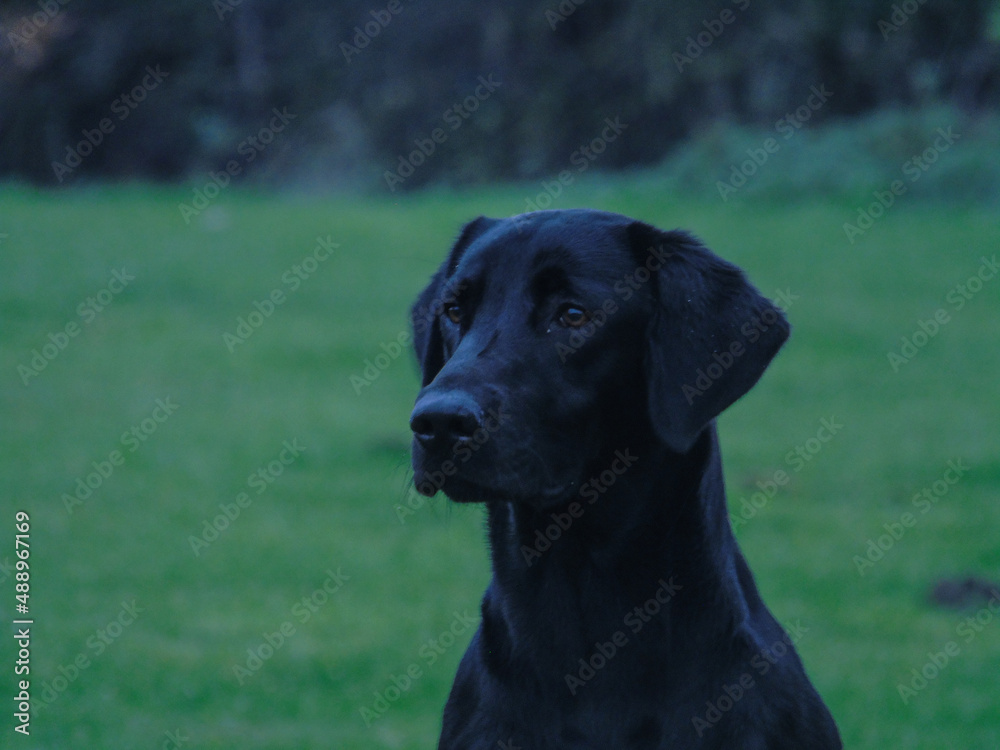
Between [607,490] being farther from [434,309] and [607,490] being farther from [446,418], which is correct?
[434,309]

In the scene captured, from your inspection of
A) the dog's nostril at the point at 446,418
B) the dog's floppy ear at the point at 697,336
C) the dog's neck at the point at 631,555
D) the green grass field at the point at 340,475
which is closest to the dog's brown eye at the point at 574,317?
the dog's floppy ear at the point at 697,336

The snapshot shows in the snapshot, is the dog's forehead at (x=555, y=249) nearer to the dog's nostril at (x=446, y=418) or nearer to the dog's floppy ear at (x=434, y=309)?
the dog's floppy ear at (x=434, y=309)

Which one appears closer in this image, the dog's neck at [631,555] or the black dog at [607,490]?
the black dog at [607,490]

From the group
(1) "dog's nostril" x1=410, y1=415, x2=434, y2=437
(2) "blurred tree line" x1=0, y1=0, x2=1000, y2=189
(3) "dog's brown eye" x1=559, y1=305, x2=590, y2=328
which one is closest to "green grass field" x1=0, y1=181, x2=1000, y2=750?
(1) "dog's nostril" x1=410, y1=415, x2=434, y2=437

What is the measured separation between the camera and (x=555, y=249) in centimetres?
343

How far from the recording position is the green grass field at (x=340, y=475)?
18.6 ft

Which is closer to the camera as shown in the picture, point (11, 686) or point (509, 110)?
point (11, 686)

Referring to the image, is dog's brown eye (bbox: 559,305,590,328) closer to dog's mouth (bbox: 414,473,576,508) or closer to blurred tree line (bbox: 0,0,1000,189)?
dog's mouth (bbox: 414,473,576,508)

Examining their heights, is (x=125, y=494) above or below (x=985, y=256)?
above

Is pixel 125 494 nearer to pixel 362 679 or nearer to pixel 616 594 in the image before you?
pixel 362 679

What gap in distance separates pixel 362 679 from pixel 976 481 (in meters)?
5.00

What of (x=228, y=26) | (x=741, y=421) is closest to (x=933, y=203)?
(x=741, y=421)

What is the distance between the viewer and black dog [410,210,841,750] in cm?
309

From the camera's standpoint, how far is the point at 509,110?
87.0 feet
